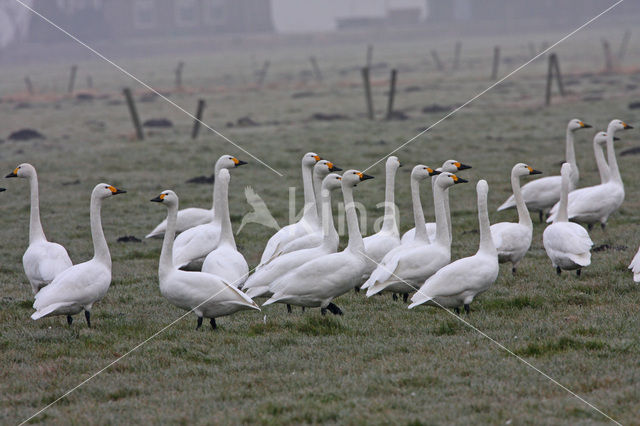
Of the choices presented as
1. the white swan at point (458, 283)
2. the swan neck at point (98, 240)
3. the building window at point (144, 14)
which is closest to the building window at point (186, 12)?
the building window at point (144, 14)

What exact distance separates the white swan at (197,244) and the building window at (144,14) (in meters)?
113

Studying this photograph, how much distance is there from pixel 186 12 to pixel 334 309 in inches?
4726

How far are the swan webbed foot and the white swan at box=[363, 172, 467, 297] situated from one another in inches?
15.1

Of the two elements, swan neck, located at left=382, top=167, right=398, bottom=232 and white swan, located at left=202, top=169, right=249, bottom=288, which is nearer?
white swan, located at left=202, top=169, right=249, bottom=288

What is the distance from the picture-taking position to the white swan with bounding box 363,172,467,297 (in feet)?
29.0

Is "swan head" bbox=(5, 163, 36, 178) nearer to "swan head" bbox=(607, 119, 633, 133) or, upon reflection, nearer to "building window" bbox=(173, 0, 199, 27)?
"swan head" bbox=(607, 119, 633, 133)

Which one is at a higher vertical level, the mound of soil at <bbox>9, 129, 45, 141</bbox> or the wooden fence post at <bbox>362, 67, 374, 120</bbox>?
the wooden fence post at <bbox>362, 67, 374, 120</bbox>

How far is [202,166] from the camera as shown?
21062 millimetres

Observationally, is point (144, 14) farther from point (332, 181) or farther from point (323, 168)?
point (332, 181)

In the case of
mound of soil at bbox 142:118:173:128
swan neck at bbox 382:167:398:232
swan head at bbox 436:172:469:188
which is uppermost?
swan head at bbox 436:172:469:188

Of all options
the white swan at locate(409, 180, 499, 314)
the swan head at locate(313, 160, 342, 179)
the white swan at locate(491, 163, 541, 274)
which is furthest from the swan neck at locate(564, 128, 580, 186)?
the white swan at locate(409, 180, 499, 314)

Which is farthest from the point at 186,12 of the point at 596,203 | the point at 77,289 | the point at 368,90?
the point at 77,289

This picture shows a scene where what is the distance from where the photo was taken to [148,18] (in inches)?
4776

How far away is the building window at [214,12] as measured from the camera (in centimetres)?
12169
